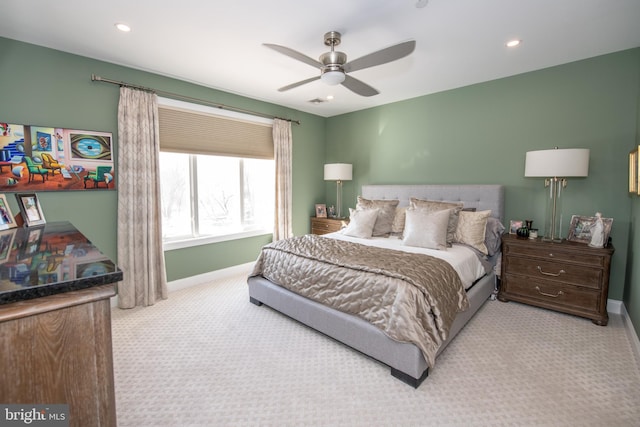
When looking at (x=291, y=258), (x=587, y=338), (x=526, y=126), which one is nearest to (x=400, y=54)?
(x=291, y=258)

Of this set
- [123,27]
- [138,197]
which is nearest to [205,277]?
[138,197]

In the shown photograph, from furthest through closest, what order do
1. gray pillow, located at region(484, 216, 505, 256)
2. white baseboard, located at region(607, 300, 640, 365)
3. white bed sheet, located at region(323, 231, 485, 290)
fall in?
gray pillow, located at region(484, 216, 505, 256) < white bed sheet, located at region(323, 231, 485, 290) < white baseboard, located at region(607, 300, 640, 365)

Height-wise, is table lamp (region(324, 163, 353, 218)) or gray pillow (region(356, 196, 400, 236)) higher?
table lamp (region(324, 163, 353, 218))

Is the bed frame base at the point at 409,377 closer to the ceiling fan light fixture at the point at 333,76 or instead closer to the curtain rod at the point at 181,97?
the ceiling fan light fixture at the point at 333,76

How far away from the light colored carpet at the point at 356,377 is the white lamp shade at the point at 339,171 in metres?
2.65

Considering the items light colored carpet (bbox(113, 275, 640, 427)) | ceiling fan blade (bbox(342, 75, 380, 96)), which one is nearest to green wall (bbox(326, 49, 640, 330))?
light colored carpet (bbox(113, 275, 640, 427))

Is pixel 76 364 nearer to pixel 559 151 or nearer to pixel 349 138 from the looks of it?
pixel 559 151

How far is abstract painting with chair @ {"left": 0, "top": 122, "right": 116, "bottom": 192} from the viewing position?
260 cm

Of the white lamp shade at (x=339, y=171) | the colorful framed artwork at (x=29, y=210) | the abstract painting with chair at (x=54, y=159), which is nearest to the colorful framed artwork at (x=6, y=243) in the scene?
the colorful framed artwork at (x=29, y=210)

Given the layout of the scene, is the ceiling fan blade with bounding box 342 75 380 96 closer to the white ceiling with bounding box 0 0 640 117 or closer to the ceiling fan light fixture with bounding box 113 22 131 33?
the white ceiling with bounding box 0 0 640 117

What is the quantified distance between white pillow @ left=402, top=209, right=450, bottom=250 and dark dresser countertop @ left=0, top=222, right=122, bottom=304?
2.83m

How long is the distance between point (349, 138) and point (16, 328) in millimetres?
4950

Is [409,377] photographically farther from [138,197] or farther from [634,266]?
[138,197]

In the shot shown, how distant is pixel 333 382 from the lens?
2072mm
